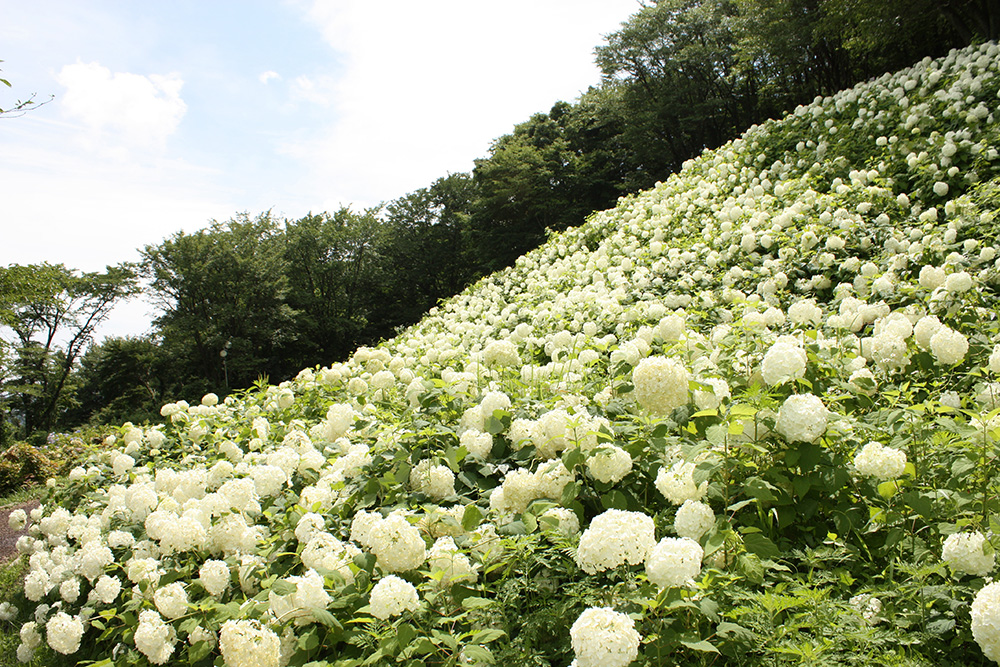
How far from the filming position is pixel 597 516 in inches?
61.4

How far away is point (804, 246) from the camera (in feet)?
18.5

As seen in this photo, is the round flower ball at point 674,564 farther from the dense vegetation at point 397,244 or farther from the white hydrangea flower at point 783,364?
the dense vegetation at point 397,244

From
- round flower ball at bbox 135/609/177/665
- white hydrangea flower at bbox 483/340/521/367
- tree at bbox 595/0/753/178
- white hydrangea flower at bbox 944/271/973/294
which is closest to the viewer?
round flower ball at bbox 135/609/177/665

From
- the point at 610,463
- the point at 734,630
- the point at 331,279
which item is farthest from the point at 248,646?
the point at 331,279

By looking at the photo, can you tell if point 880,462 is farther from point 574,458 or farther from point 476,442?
point 476,442

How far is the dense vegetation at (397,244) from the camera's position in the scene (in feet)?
71.5

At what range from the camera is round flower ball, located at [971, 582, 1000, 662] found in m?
1.23

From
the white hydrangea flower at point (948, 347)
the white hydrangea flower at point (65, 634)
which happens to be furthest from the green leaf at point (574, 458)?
the white hydrangea flower at point (65, 634)

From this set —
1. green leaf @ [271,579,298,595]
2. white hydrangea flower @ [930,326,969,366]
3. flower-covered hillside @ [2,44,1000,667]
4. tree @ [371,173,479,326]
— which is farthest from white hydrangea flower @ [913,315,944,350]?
tree @ [371,173,479,326]

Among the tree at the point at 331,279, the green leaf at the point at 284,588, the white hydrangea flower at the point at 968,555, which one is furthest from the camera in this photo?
the tree at the point at 331,279

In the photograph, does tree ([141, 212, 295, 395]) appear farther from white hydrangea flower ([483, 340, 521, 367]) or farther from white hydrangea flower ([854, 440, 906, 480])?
white hydrangea flower ([854, 440, 906, 480])

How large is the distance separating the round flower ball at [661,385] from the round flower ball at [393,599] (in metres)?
0.98

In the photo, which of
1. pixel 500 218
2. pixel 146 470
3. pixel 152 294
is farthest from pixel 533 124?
pixel 146 470

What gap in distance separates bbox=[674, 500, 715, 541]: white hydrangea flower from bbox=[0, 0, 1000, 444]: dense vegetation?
61.4ft
